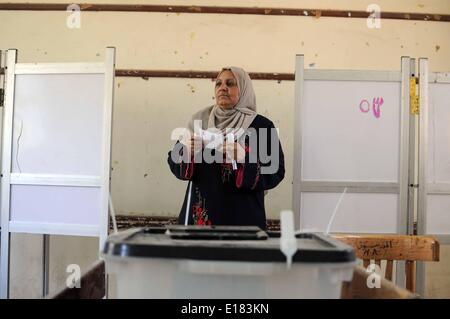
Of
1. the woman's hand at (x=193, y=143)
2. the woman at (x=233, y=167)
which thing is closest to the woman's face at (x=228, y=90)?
the woman at (x=233, y=167)

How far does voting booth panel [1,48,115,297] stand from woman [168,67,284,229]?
410 millimetres

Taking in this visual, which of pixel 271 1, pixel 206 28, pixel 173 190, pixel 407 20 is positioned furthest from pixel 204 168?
pixel 407 20

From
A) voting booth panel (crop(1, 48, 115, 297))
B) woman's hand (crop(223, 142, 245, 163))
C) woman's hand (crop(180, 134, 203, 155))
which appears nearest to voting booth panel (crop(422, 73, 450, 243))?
woman's hand (crop(223, 142, 245, 163))

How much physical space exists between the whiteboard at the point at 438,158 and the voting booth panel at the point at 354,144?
0.11 meters

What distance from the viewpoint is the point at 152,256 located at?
65 centimetres

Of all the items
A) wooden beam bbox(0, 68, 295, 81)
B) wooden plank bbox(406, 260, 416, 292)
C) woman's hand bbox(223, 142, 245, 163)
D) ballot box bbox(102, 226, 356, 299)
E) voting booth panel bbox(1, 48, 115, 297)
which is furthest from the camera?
wooden beam bbox(0, 68, 295, 81)

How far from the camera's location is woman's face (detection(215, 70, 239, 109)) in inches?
67.9

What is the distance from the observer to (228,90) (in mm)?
Answer: 1727

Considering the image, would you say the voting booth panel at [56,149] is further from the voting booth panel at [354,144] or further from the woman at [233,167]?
the voting booth panel at [354,144]

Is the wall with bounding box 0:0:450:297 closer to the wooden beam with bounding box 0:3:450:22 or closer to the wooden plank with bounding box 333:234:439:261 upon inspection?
the wooden beam with bounding box 0:3:450:22

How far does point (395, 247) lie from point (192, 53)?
143 centimetres

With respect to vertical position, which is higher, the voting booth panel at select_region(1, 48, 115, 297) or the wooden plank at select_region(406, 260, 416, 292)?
the voting booth panel at select_region(1, 48, 115, 297)

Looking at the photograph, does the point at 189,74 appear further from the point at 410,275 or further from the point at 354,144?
the point at 410,275
